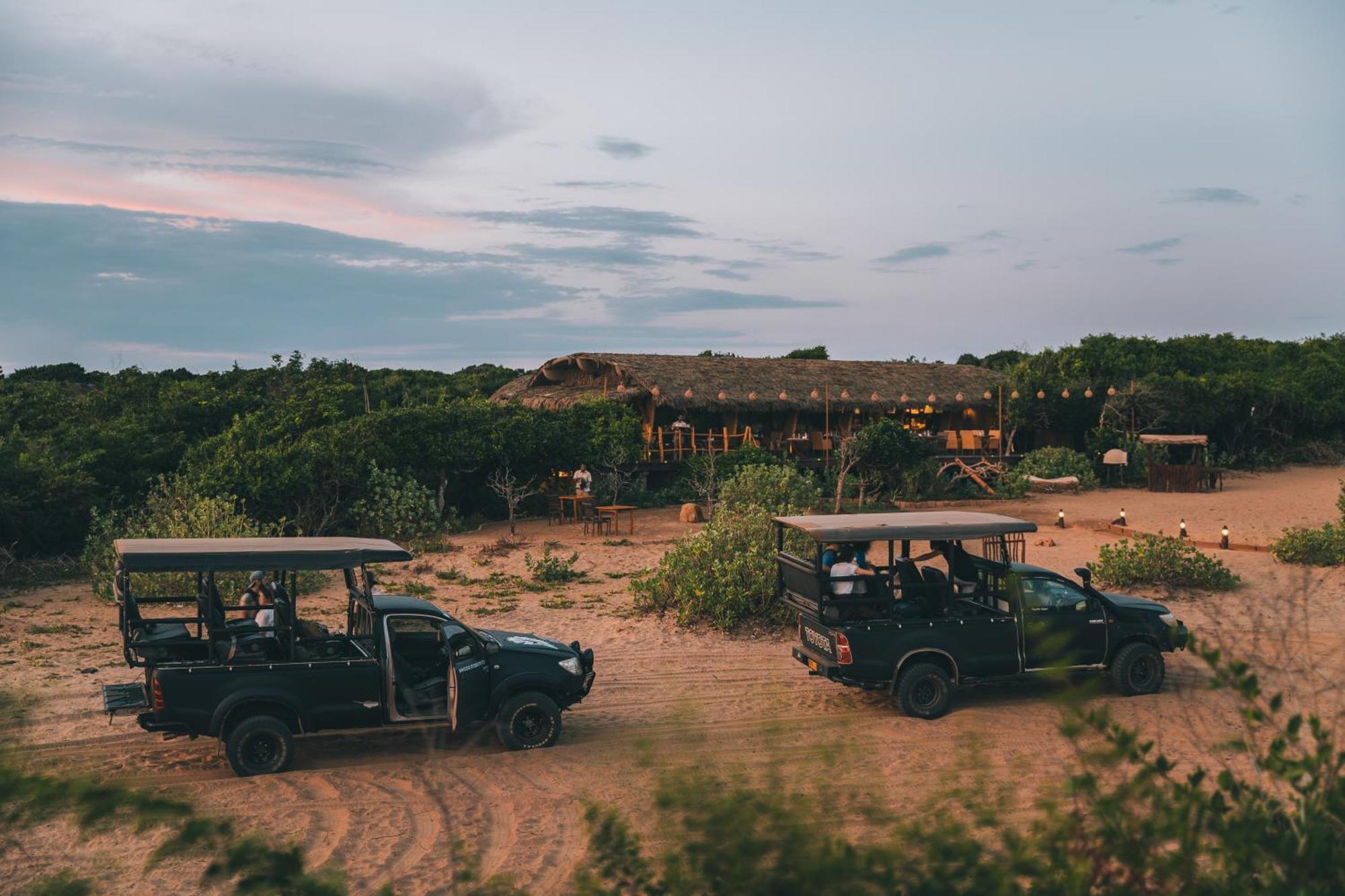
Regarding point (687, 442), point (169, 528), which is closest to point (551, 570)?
point (169, 528)

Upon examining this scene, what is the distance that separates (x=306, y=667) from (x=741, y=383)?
29040 mm

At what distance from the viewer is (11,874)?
23.0 ft

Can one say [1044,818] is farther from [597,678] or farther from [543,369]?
[543,369]

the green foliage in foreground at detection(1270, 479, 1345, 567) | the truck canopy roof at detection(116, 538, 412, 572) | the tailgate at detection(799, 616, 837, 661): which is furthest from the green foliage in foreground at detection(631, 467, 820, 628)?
the green foliage in foreground at detection(1270, 479, 1345, 567)

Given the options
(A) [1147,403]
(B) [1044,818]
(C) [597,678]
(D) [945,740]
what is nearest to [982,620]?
(D) [945,740]

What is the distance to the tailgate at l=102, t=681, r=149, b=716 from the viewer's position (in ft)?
29.6

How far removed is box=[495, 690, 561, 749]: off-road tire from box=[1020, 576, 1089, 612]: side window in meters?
5.21

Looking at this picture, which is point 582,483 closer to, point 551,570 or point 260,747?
point 551,570

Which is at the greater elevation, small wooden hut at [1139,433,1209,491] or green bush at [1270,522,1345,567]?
small wooden hut at [1139,433,1209,491]

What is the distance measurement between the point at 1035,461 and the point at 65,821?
33.7 metres

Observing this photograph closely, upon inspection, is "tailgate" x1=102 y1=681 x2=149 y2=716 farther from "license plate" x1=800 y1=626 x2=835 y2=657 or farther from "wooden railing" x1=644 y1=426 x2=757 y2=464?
"wooden railing" x1=644 y1=426 x2=757 y2=464

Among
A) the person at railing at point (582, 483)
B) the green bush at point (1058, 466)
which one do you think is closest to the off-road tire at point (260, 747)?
the person at railing at point (582, 483)

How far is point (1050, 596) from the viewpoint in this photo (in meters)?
11.4

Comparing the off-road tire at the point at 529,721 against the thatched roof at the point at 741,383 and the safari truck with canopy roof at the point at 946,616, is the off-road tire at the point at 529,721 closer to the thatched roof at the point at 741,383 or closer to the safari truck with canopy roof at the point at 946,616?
the safari truck with canopy roof at the point at 946,616
